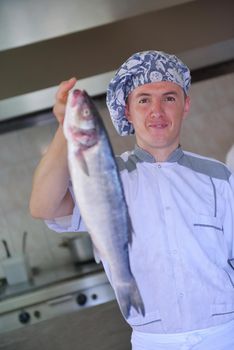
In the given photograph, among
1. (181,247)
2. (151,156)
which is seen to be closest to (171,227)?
(181,247)

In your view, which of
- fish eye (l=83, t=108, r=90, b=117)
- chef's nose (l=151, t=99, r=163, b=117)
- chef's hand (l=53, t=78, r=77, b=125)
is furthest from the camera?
Result: chef's nose (l=151, t=99, r=163, b=117)

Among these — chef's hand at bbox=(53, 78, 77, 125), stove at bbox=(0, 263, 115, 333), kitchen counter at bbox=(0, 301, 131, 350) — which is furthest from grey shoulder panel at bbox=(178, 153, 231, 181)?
stove at bbox=(0, 263, 115, 333)

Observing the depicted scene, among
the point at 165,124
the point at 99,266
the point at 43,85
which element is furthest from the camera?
the point at 99,266

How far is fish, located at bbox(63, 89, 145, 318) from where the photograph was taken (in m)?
0.64

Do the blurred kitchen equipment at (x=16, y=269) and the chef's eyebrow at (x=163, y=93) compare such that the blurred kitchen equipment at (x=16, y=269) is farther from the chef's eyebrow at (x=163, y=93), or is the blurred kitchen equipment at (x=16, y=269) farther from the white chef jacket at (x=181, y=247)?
the chef's eyebrow at (x=163, y=93)

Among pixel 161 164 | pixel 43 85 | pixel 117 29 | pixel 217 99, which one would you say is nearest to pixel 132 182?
pixel 161 164

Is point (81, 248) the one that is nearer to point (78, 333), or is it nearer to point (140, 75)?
point (78, 333)

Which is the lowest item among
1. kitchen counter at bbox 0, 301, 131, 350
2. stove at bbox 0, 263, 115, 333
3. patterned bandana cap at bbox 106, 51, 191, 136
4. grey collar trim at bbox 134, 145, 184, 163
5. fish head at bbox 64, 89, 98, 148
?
kitchen counter at bbox 0, 301, 131, 350

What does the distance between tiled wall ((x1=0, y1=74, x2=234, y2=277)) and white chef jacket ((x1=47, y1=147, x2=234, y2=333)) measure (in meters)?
2.08

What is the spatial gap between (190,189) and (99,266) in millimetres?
1833

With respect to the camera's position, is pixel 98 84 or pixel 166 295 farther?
pixel 98 84

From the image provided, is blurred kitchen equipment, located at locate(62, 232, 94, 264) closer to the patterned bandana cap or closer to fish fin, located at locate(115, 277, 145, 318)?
the patterned bandana cap

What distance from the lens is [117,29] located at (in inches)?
92.4

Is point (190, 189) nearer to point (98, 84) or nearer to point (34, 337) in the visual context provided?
point (98, 84)
